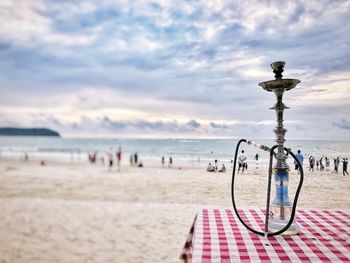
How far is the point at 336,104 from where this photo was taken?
205 cm

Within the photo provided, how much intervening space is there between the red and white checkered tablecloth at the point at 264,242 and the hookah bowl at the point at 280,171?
0.20 ft

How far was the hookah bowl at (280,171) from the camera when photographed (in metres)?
0.98

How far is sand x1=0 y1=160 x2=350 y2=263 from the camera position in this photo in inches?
82.2

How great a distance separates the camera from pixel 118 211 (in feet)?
11.4

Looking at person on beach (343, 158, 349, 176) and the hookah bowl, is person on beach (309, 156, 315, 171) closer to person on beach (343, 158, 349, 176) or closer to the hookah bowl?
person on beach (343, 158, 349, 176)

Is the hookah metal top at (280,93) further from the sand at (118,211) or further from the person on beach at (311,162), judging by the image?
the person on beach at (311,162)

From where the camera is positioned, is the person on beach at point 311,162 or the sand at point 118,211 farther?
the sand at point 118,211

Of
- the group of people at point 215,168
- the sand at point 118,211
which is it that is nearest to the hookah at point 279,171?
the sand at point 118,211

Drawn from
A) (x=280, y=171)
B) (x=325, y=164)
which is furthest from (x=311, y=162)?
(x=280, y=171)

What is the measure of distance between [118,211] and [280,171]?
2763mm

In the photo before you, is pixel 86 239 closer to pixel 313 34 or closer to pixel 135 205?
pixel 135 205

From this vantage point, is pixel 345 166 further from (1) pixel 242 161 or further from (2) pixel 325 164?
(1) pixel 242 161

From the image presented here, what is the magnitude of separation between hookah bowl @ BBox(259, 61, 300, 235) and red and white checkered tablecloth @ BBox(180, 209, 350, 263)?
0.06m

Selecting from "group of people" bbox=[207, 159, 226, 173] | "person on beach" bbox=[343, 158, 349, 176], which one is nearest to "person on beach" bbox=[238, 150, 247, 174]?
"group of people" bbox=[207, 159, 226, 173]
